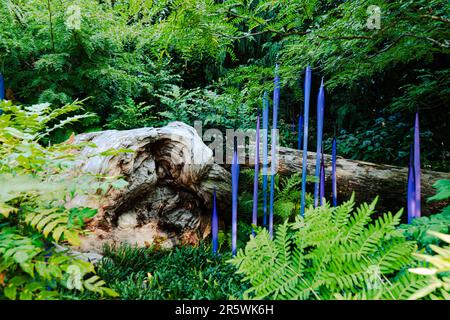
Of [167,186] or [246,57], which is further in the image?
[246,57]

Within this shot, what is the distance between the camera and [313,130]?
5230 mm

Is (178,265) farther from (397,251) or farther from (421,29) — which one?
(421,29)

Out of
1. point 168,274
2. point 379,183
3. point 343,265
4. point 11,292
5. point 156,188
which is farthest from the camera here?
point 379,183

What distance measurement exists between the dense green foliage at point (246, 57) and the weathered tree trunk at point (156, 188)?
67cm

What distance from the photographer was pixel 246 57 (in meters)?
5.77

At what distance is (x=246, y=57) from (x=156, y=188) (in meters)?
4.33

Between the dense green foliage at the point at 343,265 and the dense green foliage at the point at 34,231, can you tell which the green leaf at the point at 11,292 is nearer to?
the dense green foliage at the point at 34,231

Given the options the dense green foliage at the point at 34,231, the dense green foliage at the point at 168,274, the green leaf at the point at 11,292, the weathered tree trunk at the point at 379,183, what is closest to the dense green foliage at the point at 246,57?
the weathered tree trunk at the point at 379,183

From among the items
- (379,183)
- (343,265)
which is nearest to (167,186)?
(343,265)

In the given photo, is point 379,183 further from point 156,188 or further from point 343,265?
point 156,188

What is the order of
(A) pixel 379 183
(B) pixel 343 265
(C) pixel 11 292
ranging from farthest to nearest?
1. (A) pixel 379 183
2. (B) pixel 343 265
3. (C) pixel 11 292

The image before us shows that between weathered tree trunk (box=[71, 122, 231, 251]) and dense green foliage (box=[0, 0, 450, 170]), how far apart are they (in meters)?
0.67

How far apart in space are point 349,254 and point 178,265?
1.19 metres
